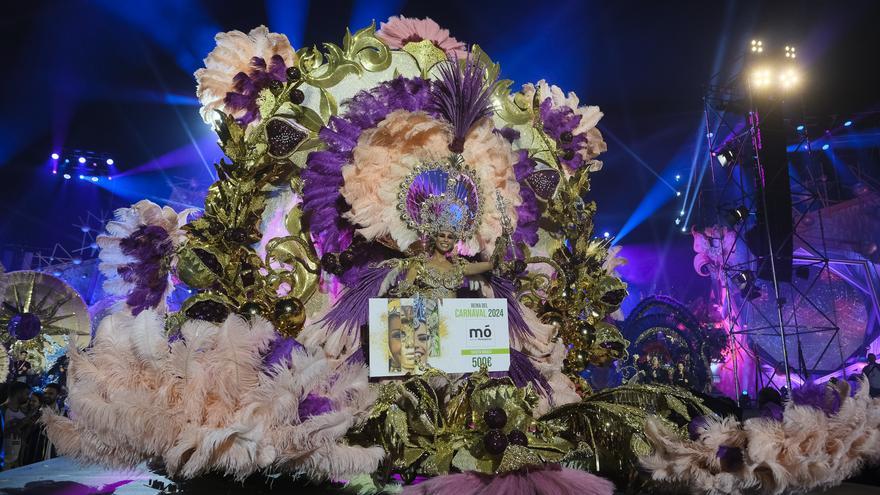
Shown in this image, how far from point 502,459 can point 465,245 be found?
0.72 metres

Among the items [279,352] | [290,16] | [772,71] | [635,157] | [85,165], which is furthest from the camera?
[635,157]

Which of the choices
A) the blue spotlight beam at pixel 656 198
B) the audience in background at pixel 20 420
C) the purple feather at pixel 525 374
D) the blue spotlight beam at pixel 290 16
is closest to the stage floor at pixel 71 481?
the purple feather at pixel 525 374

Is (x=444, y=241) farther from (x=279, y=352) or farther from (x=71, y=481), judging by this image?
(x=71, y=481)

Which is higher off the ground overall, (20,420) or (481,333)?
(481,333)

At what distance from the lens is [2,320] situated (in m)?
3.10

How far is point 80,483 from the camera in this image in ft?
3.74

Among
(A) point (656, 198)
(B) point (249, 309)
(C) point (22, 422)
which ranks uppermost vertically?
(A) point (656, 198)

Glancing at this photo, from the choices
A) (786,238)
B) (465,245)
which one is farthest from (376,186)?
(786,238)

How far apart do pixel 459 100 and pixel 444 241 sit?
1.49ft

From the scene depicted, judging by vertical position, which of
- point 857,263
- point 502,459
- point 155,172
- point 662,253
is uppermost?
point 155,172

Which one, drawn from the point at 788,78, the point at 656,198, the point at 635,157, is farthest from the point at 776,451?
the point at 656,198

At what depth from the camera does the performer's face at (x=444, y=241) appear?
1.54 m

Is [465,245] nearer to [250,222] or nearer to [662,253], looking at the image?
[250,222]

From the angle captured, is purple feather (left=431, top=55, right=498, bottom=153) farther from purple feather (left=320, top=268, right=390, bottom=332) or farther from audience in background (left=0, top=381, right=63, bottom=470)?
audience in background (left=0, top=381, right=63, bottom=470)
